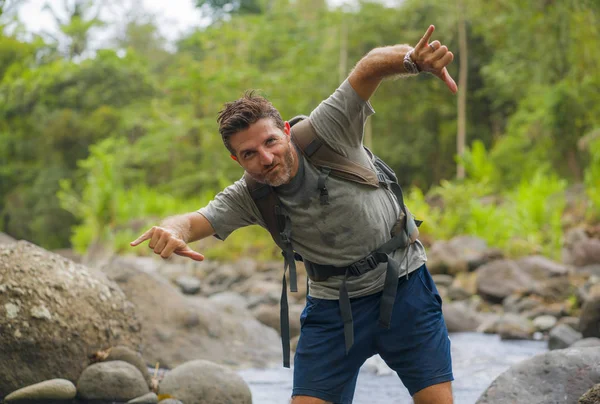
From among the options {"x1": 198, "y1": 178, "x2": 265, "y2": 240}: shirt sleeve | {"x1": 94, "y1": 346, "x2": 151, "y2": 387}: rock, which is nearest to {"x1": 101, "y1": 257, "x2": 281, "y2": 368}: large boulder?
{"x1": 94, "y1": 346, "x2": 151, "y2": 387}: rock

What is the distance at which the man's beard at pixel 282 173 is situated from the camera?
10.8ft

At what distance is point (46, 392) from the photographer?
5395mm

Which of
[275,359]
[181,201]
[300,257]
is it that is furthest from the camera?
[181,201]

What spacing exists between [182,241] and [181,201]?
90.1 ft

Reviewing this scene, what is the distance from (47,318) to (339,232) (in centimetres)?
306

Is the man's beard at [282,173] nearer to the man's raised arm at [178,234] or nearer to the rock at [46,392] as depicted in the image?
the man's raised arm at [178,234]

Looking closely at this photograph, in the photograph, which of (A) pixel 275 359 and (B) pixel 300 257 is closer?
(B) pixel 300 257

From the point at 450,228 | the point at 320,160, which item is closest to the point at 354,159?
the point at 320,160

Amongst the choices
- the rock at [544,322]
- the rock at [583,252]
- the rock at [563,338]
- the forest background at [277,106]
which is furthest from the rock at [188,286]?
the rock at [563,338]


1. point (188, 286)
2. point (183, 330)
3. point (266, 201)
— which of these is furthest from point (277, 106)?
point (266, 201)

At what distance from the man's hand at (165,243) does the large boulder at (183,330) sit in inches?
172

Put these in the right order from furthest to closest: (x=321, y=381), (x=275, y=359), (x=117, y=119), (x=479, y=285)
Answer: (x=117, y=119) → (x=479, y=285) → (x=275, y=359) → (x=321, y=381)

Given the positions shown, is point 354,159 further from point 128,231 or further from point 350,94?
point 128,231

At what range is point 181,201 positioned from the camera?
3034cm
